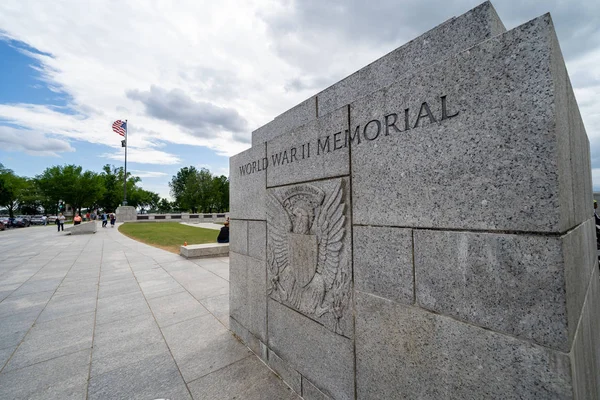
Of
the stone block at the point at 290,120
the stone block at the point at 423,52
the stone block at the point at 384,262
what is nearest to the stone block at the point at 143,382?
the stone block at the point at 384,262

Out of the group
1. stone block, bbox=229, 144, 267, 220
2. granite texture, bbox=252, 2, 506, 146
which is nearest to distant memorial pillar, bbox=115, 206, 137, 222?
stone block, bbox=229, 144, 267, 220

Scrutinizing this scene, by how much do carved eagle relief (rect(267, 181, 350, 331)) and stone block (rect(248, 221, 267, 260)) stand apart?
192 millimetres

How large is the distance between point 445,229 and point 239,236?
3158 mm

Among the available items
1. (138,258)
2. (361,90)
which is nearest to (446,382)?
(361,90)

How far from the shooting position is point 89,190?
48750 mm

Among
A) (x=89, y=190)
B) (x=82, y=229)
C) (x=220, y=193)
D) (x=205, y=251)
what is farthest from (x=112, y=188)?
(x=205, y=251)

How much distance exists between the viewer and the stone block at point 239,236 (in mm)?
3959

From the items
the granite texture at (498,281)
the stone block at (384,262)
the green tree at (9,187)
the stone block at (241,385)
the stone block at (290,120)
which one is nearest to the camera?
the granite texture at (498,281)

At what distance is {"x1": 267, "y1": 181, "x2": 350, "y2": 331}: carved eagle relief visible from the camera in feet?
8.07

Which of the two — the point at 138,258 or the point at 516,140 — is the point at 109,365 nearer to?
the point at 516,140

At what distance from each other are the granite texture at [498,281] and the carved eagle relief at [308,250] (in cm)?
80

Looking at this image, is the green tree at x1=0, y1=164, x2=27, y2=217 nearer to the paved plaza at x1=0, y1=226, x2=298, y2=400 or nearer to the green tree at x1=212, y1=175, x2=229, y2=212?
the green tree at x1=212, y1=175, x2=229, y2=212

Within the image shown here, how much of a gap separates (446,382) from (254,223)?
9.07 feet

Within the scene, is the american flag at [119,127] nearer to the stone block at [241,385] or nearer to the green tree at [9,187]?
the green tree at [9,187]
